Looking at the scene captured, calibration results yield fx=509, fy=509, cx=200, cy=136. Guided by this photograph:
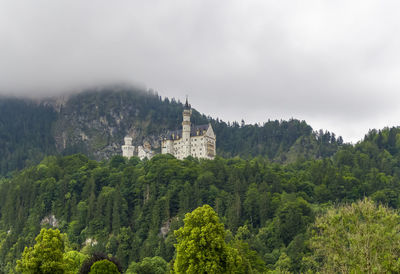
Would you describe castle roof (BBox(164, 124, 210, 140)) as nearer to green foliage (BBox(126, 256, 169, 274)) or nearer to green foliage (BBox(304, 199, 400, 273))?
green foliage (BBox(126, 256, 169, 274))

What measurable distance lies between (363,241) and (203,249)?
18.2m

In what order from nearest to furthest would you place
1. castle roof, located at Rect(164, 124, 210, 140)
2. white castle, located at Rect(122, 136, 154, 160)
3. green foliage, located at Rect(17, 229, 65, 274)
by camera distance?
1. green foliage, located at Rect(17, 229, 65, 274)
2. castle roof, located at Rect(164, 124, 210, 140)
3. white castle, located at Rect(122, 136, 154, 160)

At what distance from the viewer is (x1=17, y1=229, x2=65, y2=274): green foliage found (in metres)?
44.9

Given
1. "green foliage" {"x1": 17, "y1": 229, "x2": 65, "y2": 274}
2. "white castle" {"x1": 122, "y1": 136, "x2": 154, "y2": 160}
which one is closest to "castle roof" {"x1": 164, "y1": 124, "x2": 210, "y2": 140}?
"white castle" {"x1": 122, "y1": 136, "x2": 154, "y2": 160}

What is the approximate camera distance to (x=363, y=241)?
3494 centimetres

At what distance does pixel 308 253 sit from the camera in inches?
2906

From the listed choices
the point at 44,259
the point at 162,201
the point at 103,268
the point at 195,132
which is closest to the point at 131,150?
the point at 195,132

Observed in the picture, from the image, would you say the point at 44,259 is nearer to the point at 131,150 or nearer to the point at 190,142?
the point at 190,142

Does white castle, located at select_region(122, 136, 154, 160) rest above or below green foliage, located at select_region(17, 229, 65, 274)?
above

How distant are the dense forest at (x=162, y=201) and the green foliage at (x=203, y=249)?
3324 cm

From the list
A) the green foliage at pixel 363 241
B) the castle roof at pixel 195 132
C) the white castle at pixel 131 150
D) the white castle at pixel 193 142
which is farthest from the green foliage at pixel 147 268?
the white castle at pixel 131 150

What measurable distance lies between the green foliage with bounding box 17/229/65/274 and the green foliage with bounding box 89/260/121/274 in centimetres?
299

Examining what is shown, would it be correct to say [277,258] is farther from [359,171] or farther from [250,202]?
[359,171]

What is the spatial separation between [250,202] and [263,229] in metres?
10.6
